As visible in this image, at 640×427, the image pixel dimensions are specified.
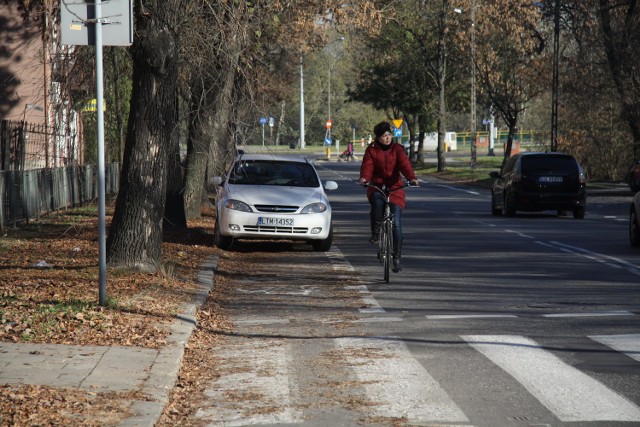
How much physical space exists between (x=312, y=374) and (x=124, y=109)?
2651 centimetres

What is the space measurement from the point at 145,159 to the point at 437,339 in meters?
5.59

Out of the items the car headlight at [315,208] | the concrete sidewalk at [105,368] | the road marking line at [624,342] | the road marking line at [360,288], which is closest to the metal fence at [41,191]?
the car headlight at [315,208]

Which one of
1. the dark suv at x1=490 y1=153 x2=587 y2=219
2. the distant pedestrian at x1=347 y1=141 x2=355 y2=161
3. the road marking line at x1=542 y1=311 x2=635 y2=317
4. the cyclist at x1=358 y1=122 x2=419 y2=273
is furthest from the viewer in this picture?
the distant pedestrian at x1=347 y1=141 x2=355 y2=161

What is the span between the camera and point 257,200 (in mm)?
18766

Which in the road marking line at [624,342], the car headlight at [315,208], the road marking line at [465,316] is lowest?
the road marking line at [465,316]

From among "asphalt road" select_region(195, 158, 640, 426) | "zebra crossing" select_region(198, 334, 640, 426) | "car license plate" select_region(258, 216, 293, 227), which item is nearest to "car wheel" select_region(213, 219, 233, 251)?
"asphalt road" select_region(195, 158, 640, 426)

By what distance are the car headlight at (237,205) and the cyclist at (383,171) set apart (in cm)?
387

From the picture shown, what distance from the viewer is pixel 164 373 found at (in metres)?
7.96

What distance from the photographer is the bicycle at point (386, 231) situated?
46.9 ft

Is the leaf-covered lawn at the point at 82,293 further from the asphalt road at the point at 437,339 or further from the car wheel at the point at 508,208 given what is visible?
the car wheel at the point at 508,208

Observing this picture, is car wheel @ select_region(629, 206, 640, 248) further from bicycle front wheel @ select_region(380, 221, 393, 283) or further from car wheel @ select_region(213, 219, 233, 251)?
car wheel @ select_region(213, 219, 233, 251)

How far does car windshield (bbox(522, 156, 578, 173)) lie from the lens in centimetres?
2895

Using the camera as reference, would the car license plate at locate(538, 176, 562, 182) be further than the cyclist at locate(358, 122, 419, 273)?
Yes

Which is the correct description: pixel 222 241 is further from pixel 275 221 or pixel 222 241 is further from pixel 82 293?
pixel 82 293
